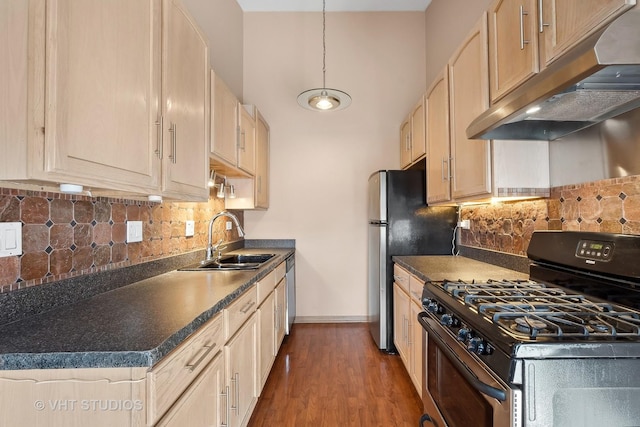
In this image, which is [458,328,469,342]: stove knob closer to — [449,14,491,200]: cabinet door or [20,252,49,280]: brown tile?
[449,14,491,200]: cabinet door

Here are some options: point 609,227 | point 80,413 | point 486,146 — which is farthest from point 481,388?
point 486,146

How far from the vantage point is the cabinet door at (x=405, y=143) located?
122 inches

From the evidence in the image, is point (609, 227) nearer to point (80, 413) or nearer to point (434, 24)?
point (80, 413)

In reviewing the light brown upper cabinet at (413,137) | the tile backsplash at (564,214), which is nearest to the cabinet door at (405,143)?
the light brown upper cabinet at (413,137)

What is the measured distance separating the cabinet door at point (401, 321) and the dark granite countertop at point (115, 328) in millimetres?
1370

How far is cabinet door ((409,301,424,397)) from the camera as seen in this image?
193 centimetres

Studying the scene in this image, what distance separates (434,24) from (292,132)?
1.90 meters

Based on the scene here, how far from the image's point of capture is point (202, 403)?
3.60ft

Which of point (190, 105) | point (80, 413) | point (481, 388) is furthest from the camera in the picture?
point (190, 105)

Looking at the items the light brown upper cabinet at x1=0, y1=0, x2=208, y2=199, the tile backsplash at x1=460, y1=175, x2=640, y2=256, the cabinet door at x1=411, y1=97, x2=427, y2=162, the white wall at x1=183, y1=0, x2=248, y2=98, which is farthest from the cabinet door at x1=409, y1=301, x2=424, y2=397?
the white wall at x1=183, y1=0, x2=248, y2=98

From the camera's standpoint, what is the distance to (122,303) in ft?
3.94

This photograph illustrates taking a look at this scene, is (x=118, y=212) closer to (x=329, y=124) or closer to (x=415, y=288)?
(x=415, y=288)


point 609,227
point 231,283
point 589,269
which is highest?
point 609,227

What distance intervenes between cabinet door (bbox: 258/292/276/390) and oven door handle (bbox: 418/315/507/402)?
3.40 ft
